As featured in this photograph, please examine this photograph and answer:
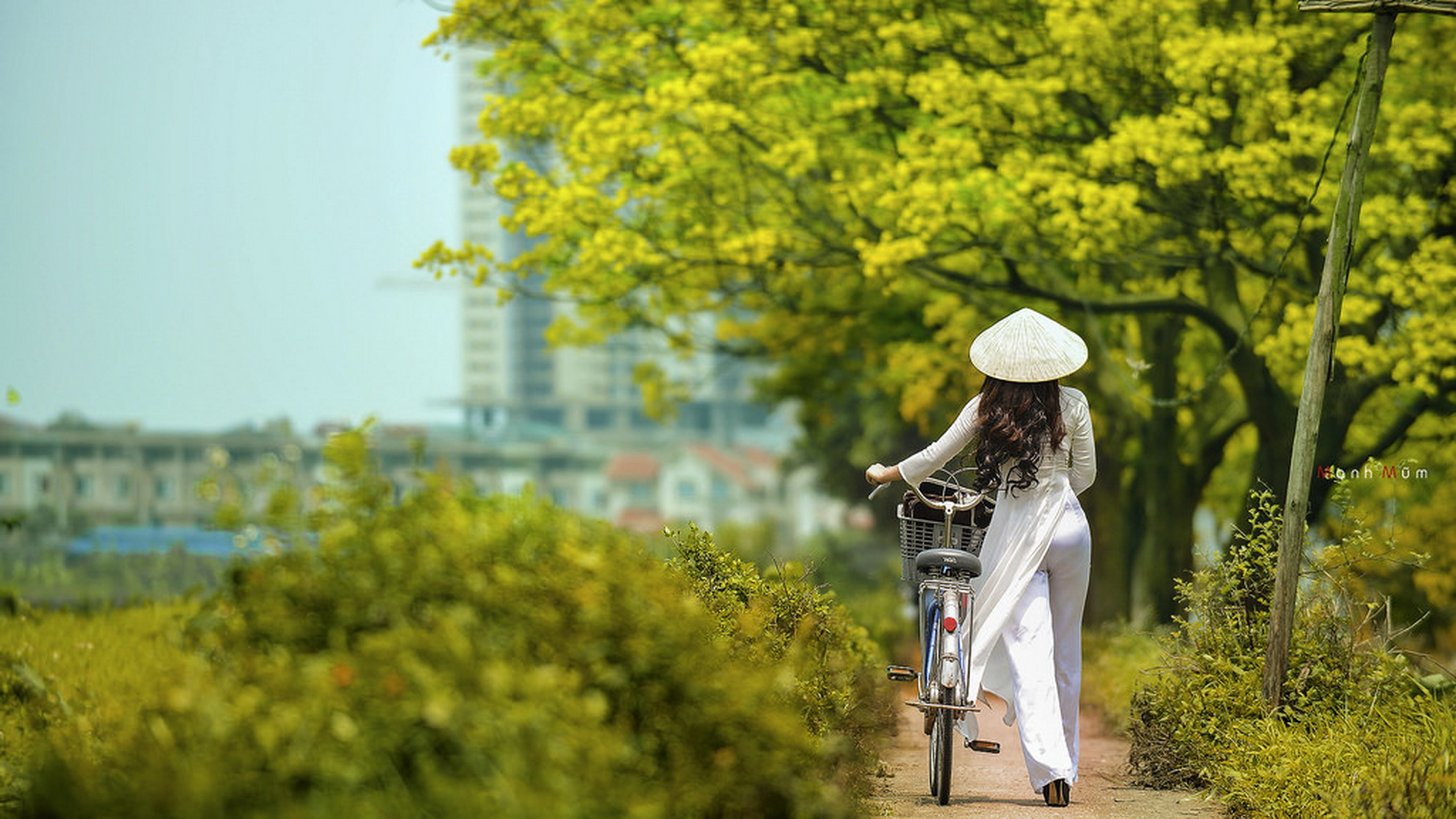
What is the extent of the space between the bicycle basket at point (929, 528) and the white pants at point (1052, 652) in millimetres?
295

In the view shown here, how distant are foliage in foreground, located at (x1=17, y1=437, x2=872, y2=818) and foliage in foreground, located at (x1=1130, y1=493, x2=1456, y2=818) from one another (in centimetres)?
199

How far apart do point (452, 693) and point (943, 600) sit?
2.83 m

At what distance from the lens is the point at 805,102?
15.1 m

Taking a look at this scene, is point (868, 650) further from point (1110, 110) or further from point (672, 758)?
point (1110, 110)

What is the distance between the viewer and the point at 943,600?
6023mm

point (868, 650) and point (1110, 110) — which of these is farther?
point (1110, 110)

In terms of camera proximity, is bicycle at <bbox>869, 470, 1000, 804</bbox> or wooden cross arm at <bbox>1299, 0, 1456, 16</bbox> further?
wooden cross arm at <bbox>1299, 0, 1456, 16</bbox>

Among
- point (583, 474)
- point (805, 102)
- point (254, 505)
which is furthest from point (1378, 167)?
point (583, 474)

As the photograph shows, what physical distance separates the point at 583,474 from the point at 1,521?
3144 inches

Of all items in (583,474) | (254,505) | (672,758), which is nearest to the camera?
(672,758)

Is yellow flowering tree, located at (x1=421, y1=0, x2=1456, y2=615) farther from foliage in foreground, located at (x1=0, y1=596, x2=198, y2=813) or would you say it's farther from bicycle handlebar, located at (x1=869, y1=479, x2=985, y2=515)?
bicycle handlebar, located at (x1=869, y1=479, x2=985, y2=515)

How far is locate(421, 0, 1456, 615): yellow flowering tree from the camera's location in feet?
43.3

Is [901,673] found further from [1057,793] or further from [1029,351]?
[1029,351]

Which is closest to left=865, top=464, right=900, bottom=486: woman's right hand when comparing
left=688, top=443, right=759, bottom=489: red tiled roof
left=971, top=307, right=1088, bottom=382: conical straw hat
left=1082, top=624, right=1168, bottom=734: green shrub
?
left=971, top=307, right=1088, bottom=382: conical straw hat
